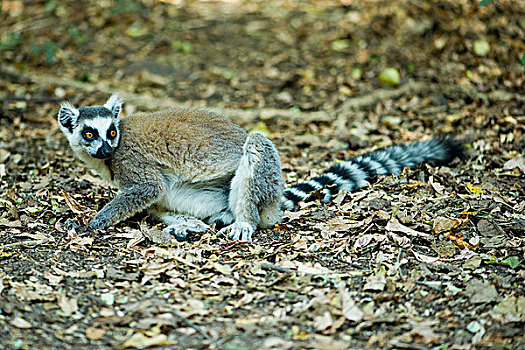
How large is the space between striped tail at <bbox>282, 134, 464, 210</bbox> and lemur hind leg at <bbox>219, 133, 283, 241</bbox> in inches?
20.6

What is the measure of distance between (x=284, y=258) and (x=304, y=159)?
301 cm

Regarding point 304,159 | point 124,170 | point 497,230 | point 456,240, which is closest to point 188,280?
point 124,170

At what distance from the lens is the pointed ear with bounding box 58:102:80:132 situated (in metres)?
5.55

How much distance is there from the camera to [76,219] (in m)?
5.50

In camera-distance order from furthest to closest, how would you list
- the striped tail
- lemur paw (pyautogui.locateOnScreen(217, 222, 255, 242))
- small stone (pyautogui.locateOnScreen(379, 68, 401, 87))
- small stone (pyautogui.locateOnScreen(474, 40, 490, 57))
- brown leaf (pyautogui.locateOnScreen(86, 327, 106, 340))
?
small stone (pyautogui.locateOnScreen(474, 40, 490, 57)) < small stone (pyautogui.locateOnScreen(379, 68, 401, 87)) < the striped tail < lemur paw (pyautogui.locateOnScreen(217, 222, 255, 242)) < brown leaf (pyautogui.locateOnScreen(86, 327, 106, 340))

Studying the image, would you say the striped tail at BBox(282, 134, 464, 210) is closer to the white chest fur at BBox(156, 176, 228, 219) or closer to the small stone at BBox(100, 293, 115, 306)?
the white chest fur at BBox(156, 176, 228, 219)

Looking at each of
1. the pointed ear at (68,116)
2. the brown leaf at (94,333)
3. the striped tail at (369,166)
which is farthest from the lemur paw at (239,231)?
the pointed ear at (68,116)

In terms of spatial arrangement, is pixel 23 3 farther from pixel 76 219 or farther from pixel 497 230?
pixel 497 230

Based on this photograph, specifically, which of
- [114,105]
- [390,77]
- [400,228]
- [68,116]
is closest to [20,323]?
[68,116]

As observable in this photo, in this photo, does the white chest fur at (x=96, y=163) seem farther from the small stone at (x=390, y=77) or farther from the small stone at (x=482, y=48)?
the small stone at (x=482, y=48)

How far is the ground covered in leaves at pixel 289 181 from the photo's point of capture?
389 centimetres

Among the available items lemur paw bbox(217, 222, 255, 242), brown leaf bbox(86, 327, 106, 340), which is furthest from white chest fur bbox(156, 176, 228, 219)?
brown leaf bbox(86, 327, 106, 340)

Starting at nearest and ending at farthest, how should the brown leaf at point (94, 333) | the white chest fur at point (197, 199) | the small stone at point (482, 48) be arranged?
1. the brown leaf at point (94, 333)
2. the white chest fur at point (197, 199)
3. the small stone at point (482, 48)

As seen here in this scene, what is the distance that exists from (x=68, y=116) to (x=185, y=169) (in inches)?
51.3
